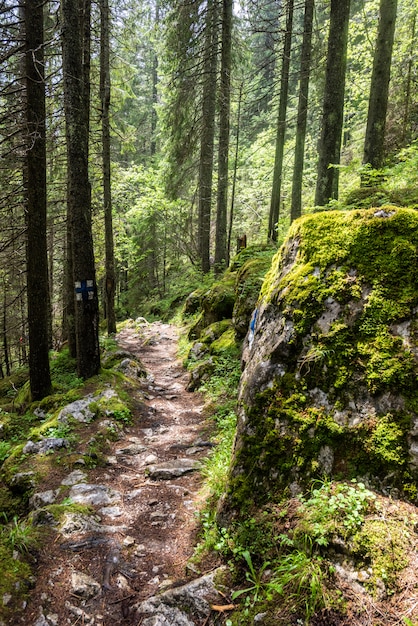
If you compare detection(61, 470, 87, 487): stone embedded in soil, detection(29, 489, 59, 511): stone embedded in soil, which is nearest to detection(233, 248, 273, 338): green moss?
detection(61, 470, 87, 487): stone embedded in soil

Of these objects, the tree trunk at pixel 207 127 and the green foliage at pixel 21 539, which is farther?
the tree trunk at pixel 207 127

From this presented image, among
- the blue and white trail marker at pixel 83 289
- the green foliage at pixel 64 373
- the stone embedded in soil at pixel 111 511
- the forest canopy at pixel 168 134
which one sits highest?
the forest canopy at pixel 168 134

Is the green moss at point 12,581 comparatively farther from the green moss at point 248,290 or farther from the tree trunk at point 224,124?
the tree trunk at point 224,124

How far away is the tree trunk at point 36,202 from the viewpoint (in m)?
6.46

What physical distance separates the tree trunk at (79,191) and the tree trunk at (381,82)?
245 inches

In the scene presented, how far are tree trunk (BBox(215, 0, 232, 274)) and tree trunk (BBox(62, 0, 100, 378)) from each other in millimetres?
6790

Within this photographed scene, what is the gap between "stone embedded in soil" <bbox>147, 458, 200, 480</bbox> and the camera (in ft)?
14.6

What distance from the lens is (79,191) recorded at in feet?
22.9

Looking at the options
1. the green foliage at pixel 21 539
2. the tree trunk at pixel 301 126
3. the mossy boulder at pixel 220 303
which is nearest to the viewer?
the green foliage at pixel 21 539

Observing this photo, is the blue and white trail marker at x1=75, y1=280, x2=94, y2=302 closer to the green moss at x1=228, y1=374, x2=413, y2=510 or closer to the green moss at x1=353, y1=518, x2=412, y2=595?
the green moss at x1=228, y1=374, x2=413, y2=510

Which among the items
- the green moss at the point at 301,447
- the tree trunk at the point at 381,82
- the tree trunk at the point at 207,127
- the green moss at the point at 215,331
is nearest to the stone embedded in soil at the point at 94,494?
the green moss at the point at 301,447

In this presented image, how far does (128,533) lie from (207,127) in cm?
1462

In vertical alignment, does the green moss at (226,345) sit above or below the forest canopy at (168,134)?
below

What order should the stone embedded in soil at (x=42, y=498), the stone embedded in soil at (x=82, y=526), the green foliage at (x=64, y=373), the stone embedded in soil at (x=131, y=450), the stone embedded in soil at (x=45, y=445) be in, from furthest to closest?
1. the green foliage at (x=64, y=373)
2. the stone embedded in soil at (x=131, y=450)
3. the stone embedded in soil at (x=45, y=445)
4. the stone embedded in soil at (x=42, y=498)
5. the stone embedded in soil at (x=82, y=526)
